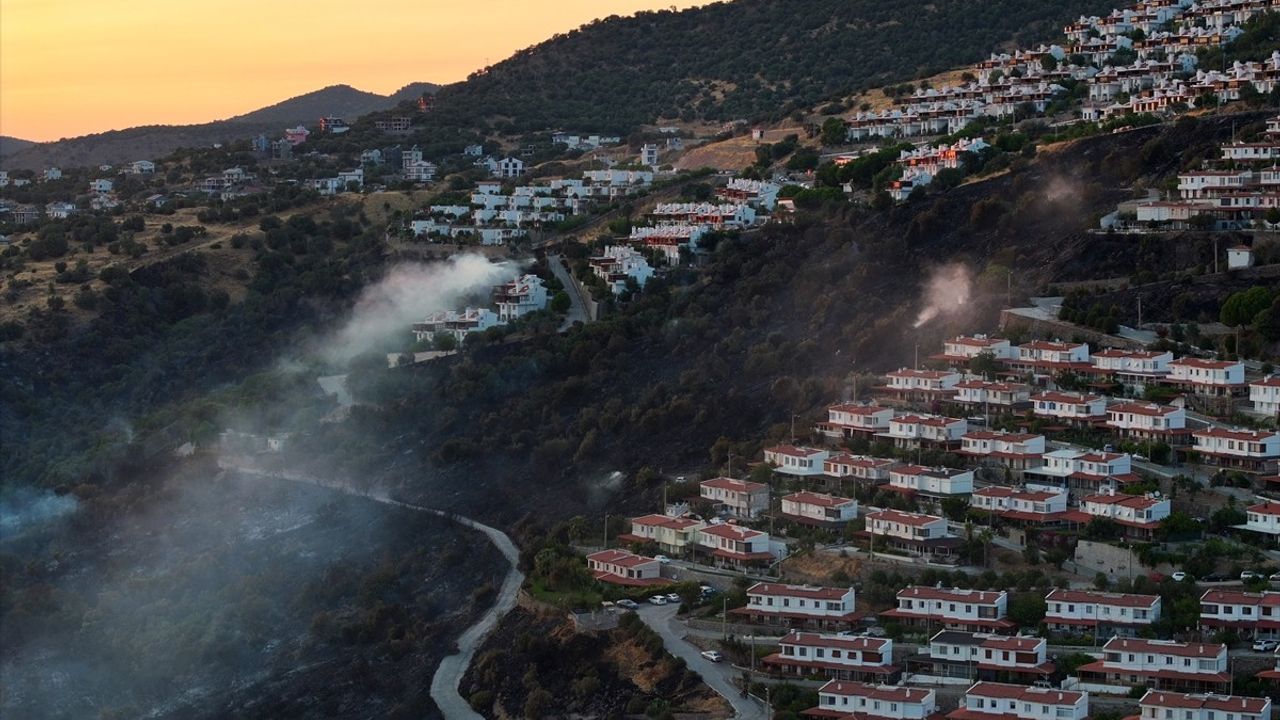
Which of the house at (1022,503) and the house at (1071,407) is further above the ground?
the house at (1071,407)

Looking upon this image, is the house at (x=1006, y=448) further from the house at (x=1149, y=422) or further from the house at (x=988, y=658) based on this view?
the house at (x=988, y=658)

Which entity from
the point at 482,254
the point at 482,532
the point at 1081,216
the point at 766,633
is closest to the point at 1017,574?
the point at 766,633

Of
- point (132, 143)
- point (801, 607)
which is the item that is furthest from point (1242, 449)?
point (132, 143)

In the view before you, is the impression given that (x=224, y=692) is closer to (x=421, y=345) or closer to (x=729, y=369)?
(x=729, y=369)

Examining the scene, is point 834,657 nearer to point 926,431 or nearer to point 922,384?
point 926,431

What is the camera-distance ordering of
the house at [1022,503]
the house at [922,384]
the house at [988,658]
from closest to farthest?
the house at [988,658], the house at [1022,503], the house at [922,384]

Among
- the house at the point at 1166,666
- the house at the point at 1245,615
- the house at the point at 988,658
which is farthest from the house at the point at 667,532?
the house at the point at 1245,615

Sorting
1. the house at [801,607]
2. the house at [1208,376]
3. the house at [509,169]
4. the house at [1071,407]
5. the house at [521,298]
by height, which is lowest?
the house at [801,607]
